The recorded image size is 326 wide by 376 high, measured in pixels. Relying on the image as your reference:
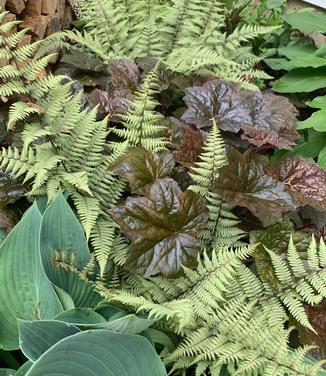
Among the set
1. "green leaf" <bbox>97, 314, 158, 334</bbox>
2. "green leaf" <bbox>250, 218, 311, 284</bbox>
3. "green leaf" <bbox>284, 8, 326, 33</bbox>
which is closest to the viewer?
"green leaf" <bbox>97, 314, 158, 334</bbox>

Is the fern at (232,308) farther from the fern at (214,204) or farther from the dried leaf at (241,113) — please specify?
the dried leaf at (241,113)

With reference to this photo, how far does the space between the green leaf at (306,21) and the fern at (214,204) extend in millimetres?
1281

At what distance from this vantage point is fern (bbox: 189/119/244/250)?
5.13ft

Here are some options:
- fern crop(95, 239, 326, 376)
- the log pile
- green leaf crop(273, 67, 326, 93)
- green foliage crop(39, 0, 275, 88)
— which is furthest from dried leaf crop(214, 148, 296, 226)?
the log pile

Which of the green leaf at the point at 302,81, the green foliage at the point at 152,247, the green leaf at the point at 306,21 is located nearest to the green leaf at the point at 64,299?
the green foliage at the point at 152,247

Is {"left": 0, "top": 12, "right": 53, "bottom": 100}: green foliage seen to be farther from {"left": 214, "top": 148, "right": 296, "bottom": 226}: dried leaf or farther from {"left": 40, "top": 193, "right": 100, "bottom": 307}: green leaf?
{"left": 214, "top": 148, "right": 296, "bottom": 226}: dried leaf

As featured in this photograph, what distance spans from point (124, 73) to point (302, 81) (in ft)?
2.81

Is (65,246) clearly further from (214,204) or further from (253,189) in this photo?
(253,189)

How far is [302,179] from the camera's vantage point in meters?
1.67

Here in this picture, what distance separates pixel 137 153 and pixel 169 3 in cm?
121

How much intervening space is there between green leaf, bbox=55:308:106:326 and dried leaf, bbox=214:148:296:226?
1.65ft

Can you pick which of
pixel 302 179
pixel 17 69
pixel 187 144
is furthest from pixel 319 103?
pixel 17 69

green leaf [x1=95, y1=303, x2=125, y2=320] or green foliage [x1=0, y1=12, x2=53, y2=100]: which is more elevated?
green foliage [x1=0, y1=12, x2=53, y2=100]

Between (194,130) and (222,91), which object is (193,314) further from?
(222,91)
